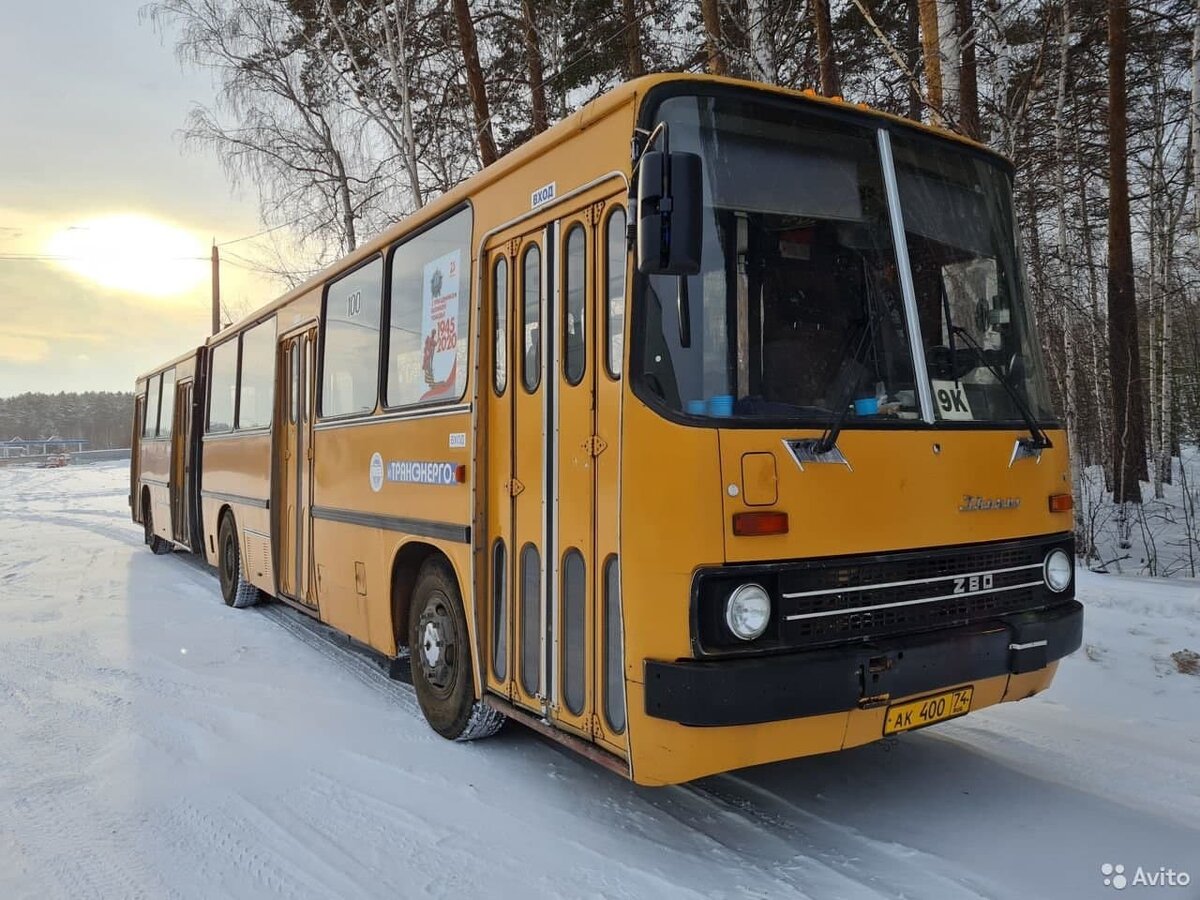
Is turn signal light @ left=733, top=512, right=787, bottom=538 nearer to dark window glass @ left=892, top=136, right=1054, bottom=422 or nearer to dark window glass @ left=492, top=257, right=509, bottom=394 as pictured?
dark window glass @ left=892, top=136, right=1054, bottom=422

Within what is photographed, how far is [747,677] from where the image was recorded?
10.4 ft

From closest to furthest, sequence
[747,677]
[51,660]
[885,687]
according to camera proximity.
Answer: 1. [747,677]
2. [885,687]
3. [51,660]

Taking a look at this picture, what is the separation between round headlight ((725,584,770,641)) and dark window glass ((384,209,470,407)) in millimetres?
2160

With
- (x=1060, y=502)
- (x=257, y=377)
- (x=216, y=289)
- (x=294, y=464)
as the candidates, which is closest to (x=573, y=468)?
(x=1060, y=502)

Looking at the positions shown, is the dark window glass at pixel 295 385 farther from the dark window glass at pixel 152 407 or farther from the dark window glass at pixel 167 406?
the dark window glass at pixel 152 407

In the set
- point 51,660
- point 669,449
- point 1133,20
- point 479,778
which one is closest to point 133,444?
point 51,660

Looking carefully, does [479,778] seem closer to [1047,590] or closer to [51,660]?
[1047,590]

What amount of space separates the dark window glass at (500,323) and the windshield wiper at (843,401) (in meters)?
1.70

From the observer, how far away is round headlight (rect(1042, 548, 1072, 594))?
4.09 m

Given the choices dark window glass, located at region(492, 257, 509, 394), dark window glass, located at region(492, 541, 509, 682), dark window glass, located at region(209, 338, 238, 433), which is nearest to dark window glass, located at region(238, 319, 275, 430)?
dark window glass, located at region(209, 338, 238, 433)

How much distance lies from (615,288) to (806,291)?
77cm

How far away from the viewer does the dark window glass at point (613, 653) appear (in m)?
3.52

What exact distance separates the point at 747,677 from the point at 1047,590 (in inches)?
70.9

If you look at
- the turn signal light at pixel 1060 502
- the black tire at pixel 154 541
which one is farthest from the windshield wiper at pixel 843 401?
the black tire at pixel 154 541
